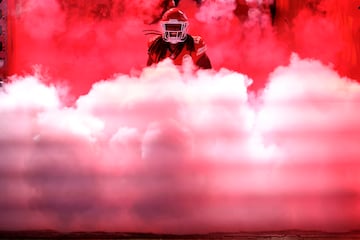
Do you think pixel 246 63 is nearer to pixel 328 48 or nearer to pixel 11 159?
pixel 328 48

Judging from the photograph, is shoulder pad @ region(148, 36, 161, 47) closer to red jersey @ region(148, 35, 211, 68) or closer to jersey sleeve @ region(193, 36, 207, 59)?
red jersey @ region(148, 35, 211, 68)

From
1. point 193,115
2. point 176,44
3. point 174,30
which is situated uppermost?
point 174,30

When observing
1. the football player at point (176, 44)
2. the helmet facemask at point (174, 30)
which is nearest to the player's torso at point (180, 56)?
the football player at point (176, 44)

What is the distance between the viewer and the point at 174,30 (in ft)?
18.4

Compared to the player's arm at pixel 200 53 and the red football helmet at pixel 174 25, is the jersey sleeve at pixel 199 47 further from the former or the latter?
the red football helmet at pixel 174 25

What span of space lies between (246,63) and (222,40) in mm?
333

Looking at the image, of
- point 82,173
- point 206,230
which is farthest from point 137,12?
point 206,230

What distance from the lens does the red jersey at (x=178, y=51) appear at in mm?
5629

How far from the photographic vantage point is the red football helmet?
5609 mm

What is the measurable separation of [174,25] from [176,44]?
0.19 metres

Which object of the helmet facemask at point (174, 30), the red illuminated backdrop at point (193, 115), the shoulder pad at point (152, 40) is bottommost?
the red illuminated backdrop at point (193, 115)

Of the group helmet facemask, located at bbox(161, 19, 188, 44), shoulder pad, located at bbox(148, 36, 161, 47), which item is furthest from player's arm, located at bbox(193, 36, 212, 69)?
shoulder pad, located at bbox(148, 36, 161, 47)

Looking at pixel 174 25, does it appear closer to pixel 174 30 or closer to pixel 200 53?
pixel 174 30

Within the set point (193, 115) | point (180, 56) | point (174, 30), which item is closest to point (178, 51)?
point (180, 56)
